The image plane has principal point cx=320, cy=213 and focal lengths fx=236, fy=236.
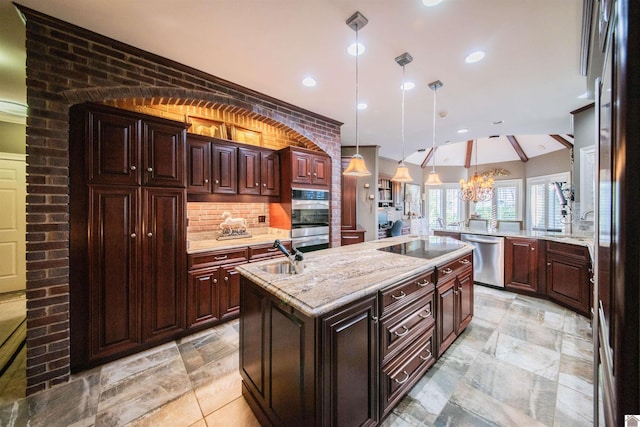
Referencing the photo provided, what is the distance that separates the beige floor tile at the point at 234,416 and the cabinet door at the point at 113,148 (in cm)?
199

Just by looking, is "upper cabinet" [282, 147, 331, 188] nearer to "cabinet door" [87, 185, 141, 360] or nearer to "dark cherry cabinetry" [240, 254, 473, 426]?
"cabinet door" [87, 185, 141, 360]

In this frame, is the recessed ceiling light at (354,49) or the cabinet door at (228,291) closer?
the recessed ceiling light at (354,49)

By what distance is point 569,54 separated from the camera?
218 cm

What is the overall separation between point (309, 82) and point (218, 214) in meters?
2.10

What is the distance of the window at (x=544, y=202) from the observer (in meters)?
6.23

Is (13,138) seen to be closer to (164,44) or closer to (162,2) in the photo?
(164,44)

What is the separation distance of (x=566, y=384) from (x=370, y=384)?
5.60 ft

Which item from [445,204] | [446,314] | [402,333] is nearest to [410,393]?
[402,333]

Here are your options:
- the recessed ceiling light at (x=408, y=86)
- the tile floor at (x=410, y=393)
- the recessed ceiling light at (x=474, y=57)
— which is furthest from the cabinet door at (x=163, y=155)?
the recessed ceiling light at (x=474, y=57)

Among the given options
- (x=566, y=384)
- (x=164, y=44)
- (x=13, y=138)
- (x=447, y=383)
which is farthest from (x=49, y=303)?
(x=566, y=384)

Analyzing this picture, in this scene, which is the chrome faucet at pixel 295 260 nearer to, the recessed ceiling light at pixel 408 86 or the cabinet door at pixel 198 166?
the cabinet door at pixel 198 166

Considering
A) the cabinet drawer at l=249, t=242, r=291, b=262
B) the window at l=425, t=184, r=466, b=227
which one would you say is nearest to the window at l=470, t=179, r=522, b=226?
the window at l=425, t=184, r=466, b=227

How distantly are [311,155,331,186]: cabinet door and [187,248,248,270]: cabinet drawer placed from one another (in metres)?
1.51

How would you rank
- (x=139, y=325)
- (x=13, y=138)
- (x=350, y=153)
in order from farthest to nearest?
(x=350, y=153) → (x=13, y=138) → (x=139, y=325)
